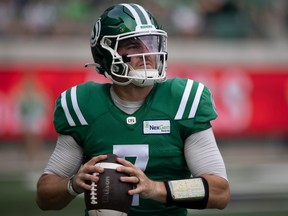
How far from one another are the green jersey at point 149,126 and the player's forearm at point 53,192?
17 centimetres

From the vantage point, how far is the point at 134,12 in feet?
11.9

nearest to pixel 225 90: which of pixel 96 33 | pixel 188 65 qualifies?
pixel 188 65

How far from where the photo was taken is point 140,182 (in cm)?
327

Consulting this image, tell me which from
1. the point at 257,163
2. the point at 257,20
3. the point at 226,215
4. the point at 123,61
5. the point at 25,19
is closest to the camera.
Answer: the point at 123,61

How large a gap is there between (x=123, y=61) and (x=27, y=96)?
9.02 meters

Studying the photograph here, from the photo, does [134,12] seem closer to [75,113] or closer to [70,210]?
[75,113]

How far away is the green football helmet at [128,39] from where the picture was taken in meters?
3.53

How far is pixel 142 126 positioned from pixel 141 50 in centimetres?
32

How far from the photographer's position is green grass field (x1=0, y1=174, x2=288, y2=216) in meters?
7.57

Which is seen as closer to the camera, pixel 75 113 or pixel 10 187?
pixel 75 113

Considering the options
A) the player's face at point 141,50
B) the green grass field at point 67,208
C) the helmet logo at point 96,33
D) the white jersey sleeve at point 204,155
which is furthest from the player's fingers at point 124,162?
the green grass field at point 67,208

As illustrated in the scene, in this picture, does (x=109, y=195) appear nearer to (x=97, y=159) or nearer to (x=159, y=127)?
(x=97, y=159)

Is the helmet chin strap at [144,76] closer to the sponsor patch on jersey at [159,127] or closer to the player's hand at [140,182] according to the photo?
the sponsor patch on jersey at [159,127]

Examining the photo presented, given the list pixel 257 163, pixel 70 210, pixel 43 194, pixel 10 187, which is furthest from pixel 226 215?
pixel 257 163
